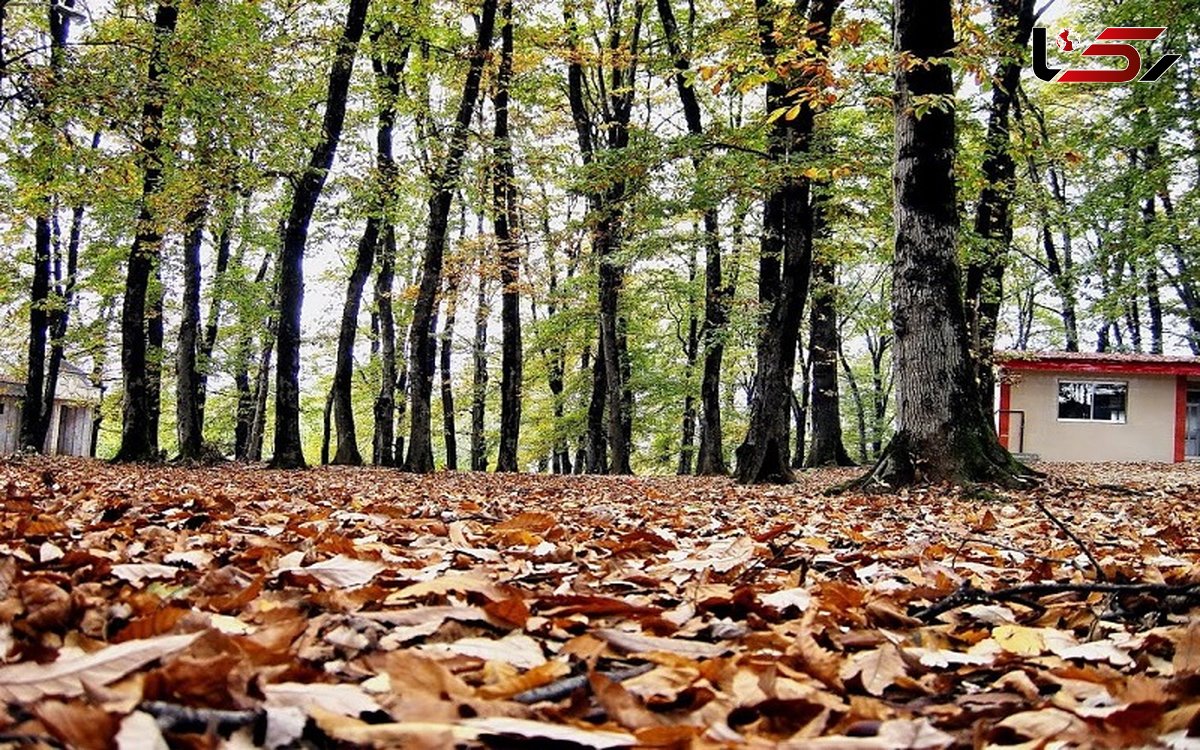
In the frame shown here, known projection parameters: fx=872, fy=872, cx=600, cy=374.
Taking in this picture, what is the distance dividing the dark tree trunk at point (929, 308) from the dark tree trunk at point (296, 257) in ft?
26.6

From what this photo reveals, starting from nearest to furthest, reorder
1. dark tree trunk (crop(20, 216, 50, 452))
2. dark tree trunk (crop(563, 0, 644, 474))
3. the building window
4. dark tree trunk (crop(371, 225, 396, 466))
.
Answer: dark tree trunk (crop(563, 0, 644, 474)), dark tree trunk (crop(20, 216, 50, 452)), dark tree trunk (crop(371, 225, 396, 466)), the building window

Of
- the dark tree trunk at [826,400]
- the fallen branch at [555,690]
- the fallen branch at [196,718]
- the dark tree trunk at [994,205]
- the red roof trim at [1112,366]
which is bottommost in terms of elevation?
the fallen branch at [555,690]

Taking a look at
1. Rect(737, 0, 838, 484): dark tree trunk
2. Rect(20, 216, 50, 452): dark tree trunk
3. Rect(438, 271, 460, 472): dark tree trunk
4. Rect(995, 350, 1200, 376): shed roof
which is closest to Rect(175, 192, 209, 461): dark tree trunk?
Rect(20, 216, 50, 452): dark tree trunk

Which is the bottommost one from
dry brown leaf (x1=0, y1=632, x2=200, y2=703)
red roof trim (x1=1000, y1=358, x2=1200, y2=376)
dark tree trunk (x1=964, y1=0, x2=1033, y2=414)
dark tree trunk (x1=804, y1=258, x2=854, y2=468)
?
dry brown leaf (x1=0, y1=632, x2=200, y2=703)

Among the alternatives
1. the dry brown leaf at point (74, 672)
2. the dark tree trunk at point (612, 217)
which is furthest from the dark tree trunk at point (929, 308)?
the dry brown leaf at point (74, 672)

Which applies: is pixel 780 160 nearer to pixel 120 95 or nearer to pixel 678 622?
pixel 120 95

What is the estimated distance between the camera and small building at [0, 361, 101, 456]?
31.6 metres

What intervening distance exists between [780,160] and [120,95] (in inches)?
270

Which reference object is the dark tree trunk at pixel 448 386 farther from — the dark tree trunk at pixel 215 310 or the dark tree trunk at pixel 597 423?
the dark tree trunk at pixel 215 310

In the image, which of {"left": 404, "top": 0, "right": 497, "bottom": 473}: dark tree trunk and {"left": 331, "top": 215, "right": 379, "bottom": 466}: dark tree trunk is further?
{"left": 331, "top": 215, "right": 379, "bottom": 466}: dark tree trunk

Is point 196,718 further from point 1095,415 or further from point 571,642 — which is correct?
point 1095,415

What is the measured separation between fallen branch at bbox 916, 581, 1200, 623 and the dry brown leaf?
1.53m

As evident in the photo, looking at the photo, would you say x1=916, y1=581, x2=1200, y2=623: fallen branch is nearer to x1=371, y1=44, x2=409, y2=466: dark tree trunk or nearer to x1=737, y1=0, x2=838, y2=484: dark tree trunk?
x1=737, y1=0, x2=838, y2=484: dark tree trunk

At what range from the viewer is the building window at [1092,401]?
81.7 feet
